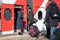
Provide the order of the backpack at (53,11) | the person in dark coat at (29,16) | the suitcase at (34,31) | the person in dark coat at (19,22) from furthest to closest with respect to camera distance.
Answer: the person in dark coat at (29,16)
the person in dark coat at (19,22)
the suitcase at (34,31)
the backpack at (53,11)

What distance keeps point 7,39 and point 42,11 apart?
4.58 meters

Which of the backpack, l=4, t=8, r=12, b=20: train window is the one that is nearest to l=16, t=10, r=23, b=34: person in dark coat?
l=4, t=8, r=12, b=20: train window

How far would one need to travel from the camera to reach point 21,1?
55.2 ft

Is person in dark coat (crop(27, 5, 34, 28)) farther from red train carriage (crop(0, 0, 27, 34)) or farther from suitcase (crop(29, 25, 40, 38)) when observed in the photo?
red train carriage (crop(0, 0, 27, 34))

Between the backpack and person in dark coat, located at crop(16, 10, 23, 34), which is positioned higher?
the backpack

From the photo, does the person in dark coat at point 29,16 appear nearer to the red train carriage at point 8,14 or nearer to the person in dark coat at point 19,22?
the person in dark coat at point 19,22

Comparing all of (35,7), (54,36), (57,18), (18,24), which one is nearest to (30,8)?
→ (35,7)

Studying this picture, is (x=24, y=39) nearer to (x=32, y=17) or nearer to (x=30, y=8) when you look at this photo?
(x=32, y=17)

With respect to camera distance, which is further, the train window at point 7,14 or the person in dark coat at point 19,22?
the person in dark coat at point 19,22

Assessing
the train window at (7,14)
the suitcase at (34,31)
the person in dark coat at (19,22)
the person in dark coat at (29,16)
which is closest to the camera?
the suitcase at (34,31)

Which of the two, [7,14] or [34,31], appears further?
[7,14]

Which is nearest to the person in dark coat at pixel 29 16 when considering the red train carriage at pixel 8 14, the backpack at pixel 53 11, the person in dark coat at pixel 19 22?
the person in dark coat at pixel 19 22

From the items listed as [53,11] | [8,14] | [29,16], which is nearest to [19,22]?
[8,14]

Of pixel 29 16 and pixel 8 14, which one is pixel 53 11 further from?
pixel 29 16
